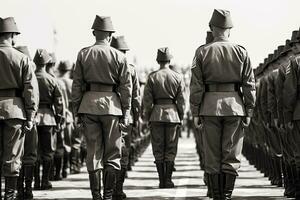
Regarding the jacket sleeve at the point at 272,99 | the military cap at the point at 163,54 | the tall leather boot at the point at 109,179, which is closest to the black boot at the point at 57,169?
the military cap at the point at 163,54

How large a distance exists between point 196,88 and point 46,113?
3813 millimetres

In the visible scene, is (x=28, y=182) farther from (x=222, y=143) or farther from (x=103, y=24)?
(x=222, y=143)

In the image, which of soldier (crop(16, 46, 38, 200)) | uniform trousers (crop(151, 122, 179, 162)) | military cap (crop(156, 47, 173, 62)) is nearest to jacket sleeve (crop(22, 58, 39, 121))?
soldier (crop(16, 46, 38, 200))

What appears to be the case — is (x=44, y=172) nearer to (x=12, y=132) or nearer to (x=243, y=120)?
(x=12, y=132)

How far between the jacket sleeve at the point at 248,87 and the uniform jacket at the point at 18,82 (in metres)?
2.68

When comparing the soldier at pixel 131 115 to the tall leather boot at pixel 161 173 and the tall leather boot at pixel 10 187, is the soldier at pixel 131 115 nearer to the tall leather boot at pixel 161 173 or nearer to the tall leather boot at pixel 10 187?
the tall leather boot at pixel 161 173

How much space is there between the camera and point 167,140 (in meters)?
13.8

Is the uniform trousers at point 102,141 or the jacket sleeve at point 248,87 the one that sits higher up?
the jacket sleeve at point 248,87

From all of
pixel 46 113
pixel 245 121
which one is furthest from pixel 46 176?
pixel 245 121

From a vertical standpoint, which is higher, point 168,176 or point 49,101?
point 49,101

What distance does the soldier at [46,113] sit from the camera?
1281 cm

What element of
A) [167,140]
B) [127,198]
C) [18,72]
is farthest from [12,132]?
[167,140]

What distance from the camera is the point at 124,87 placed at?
9984mm

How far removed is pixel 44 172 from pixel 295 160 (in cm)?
464
